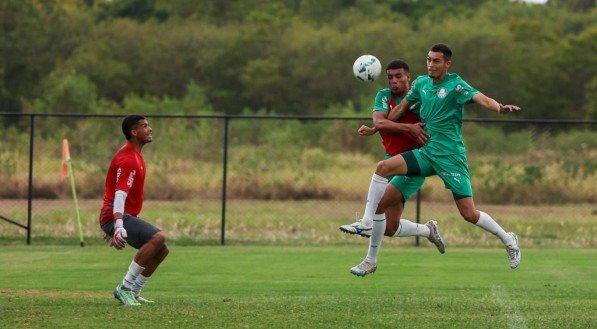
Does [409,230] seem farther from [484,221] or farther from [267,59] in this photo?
[267,59]

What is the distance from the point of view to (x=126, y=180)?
1352 centimetres

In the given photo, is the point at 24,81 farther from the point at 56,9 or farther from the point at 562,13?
the point at 562,13

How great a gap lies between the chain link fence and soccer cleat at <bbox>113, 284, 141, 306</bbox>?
1239cm

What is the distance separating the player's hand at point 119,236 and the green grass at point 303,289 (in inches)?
27.3

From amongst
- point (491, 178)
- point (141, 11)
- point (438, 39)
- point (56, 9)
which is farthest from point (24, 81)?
point (491, 178)

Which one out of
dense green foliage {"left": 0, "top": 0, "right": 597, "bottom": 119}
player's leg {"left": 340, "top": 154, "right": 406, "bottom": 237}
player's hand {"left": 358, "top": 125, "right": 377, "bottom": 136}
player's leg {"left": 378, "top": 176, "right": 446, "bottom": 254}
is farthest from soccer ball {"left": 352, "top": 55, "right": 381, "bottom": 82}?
dense green foliage {"left": 0, "top": 0, "right": 597, "bottom": 119}

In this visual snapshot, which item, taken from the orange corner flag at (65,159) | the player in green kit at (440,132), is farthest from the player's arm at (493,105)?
the orange corner flag at (65,159)

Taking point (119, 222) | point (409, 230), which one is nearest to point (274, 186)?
point (409, 230)

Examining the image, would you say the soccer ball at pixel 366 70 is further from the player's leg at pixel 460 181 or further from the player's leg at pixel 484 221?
the player's leg at pixel 484 221

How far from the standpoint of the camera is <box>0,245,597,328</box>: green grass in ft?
40.8

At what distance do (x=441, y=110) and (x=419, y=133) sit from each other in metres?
0.35

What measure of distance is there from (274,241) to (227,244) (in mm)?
1199

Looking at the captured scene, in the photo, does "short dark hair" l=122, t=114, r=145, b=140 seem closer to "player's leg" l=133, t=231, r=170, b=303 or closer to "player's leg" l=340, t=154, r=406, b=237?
"player's leg" l=133, t=231, r=170, b=303

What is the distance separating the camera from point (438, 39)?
64.2 meters
